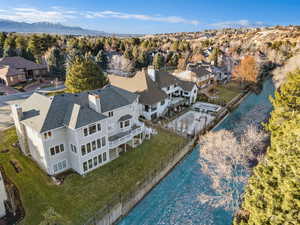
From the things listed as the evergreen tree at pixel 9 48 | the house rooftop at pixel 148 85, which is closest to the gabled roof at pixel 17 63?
the evergreen tree at pixel 9 48

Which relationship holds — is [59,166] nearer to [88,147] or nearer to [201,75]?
[88,147]

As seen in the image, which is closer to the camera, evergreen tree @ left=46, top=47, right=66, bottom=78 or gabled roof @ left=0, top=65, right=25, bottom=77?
gabled roof @ left=0, top=65, right=25, bottom=77

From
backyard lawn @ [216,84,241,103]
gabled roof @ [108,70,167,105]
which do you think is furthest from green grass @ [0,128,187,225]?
backyard lawn @ [216,84,241,103]

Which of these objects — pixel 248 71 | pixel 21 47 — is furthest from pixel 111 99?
pixel 21 47

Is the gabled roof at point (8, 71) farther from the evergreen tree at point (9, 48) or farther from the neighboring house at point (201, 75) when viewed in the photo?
the neighboring house at point (201, 75)

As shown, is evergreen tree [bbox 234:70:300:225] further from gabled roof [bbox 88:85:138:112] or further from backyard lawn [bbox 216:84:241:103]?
backyard lawn [bbox 216:84:241:103]
